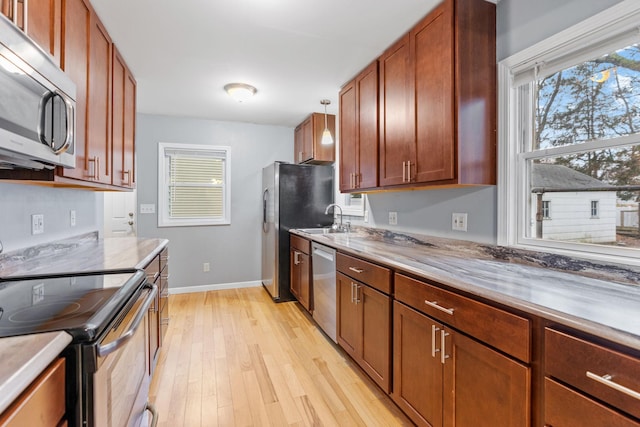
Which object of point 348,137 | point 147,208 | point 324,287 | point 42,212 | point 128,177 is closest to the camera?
point 42,212

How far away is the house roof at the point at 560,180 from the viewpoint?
1.48 m

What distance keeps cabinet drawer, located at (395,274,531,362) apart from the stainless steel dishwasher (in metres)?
0.97

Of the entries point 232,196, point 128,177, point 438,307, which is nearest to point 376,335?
point 438,307

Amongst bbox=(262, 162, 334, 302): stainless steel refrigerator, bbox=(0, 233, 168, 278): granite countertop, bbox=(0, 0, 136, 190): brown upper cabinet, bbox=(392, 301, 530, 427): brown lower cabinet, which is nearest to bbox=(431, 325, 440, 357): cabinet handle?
bbox=(392, 301, 530, 427): brown lower cabinet

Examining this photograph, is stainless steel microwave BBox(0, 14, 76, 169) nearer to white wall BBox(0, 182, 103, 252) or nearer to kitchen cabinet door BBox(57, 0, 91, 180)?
kitchen cabinet door BBox(57, 0, 91, 180)

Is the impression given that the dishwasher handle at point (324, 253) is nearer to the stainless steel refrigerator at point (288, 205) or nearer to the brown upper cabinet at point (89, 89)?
the stainless steel refrigerator at point (288, 205)

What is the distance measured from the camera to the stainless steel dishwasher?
2504mm

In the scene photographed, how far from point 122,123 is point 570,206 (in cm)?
308

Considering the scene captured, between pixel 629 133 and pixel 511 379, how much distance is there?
1.17 meters

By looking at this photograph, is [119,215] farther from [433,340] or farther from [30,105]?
[433,340]

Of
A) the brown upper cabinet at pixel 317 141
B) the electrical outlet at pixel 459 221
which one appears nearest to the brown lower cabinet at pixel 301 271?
the brown upper cabinet at pixel 317 141

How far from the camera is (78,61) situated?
165 centimetres

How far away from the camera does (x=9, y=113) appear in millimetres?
922

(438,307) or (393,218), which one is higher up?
(393,218)
